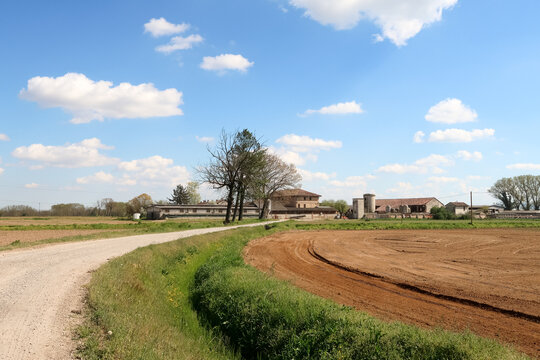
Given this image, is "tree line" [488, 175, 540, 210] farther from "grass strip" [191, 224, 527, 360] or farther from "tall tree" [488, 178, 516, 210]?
"grass strip" [191, 224, 527, 360]

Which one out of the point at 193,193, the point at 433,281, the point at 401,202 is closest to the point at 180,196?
the point at 193,193

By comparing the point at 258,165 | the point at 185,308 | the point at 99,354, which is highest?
the point at 258,165

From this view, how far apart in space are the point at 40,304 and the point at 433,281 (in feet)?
45.4

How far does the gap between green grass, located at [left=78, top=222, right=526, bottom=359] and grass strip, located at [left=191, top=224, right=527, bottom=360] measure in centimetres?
2

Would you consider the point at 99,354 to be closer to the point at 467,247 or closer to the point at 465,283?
the point at 465,283

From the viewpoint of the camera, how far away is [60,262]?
13336 millimetres

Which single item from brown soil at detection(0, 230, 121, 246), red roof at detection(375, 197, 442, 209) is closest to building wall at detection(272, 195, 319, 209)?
red roof at detection(375, 197, 442, 209)

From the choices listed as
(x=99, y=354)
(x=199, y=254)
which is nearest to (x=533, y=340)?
(x=99, y=354)

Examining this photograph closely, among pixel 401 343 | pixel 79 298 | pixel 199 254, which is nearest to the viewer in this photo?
pixel 401 343

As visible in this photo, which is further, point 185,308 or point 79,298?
point 185,308

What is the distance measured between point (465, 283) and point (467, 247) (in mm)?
14415

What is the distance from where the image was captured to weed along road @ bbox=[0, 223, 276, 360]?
18.9 feet

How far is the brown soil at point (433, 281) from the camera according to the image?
10.2 meters

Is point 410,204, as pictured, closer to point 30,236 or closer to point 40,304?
point 30,236
